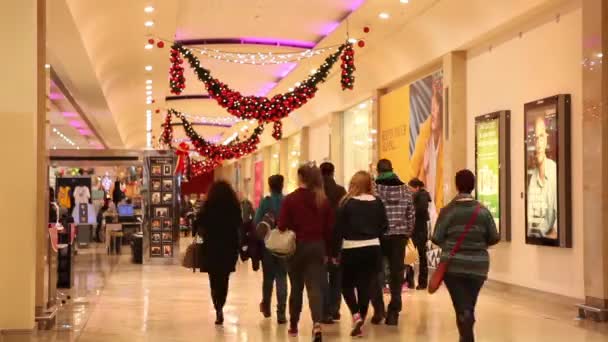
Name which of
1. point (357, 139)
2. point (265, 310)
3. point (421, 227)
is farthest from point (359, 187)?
point (357, 139)

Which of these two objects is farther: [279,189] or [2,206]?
[279,189]

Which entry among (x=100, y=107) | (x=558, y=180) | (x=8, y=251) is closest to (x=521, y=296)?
(x=558, y=180)

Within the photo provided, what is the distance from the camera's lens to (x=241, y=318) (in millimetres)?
9750

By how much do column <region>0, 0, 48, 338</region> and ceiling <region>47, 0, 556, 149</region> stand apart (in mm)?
3117

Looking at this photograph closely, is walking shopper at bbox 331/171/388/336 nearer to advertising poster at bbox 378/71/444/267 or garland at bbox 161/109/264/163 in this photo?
advertising poster at bbox 378/71/444/267

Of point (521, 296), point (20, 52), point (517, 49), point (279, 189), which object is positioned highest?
point (517, 49)

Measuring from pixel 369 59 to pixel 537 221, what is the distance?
25.5 ft

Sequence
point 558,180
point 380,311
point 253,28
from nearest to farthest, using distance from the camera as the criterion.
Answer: point 380,311
point 558,180
point 253,28

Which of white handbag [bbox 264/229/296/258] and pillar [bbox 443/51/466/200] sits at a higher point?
pillar [bbox 443/51/466/200]

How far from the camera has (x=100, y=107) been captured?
23.7 meters

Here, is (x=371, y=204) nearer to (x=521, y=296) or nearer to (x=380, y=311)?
(x=380, y=311)

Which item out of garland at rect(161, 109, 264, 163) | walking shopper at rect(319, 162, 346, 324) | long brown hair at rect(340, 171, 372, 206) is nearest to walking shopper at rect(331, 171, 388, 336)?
long brown hair at rect(340, 171, 372, 206)

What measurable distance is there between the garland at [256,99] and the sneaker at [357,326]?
24.3 ft

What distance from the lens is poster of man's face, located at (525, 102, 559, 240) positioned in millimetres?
11406
